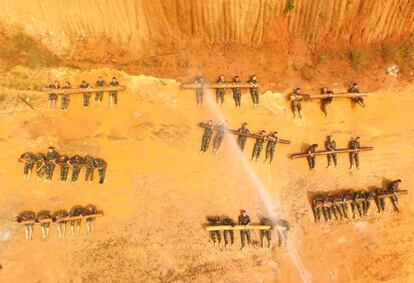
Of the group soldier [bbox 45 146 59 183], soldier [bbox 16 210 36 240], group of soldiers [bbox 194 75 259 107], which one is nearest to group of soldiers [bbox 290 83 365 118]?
group of soldiers [bbox 194 75 259 107]

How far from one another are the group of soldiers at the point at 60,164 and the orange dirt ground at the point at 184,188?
24cm

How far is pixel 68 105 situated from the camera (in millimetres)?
14688

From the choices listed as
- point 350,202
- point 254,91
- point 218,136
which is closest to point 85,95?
point 218,136

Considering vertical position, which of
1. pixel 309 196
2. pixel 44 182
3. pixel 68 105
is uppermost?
pixel 68 105

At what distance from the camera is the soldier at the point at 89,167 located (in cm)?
1405

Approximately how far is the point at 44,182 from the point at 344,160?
1009 centimetres

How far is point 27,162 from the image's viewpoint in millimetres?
13812

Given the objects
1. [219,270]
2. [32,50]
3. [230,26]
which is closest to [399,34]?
[230,26]

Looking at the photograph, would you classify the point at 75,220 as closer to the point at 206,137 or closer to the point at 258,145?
the point at 206,137

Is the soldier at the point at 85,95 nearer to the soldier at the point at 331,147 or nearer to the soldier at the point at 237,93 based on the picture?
the soldier at the point at 237,93

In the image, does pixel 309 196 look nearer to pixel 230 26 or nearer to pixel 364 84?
pixel 364 84

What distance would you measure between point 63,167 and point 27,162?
110 cm

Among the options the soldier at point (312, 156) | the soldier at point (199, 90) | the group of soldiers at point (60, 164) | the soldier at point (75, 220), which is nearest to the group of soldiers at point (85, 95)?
the group of soldiers at point (60, 164)

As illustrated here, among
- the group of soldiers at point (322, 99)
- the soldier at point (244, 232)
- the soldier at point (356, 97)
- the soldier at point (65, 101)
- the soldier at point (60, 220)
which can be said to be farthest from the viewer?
the soldier at point (356, 97)
